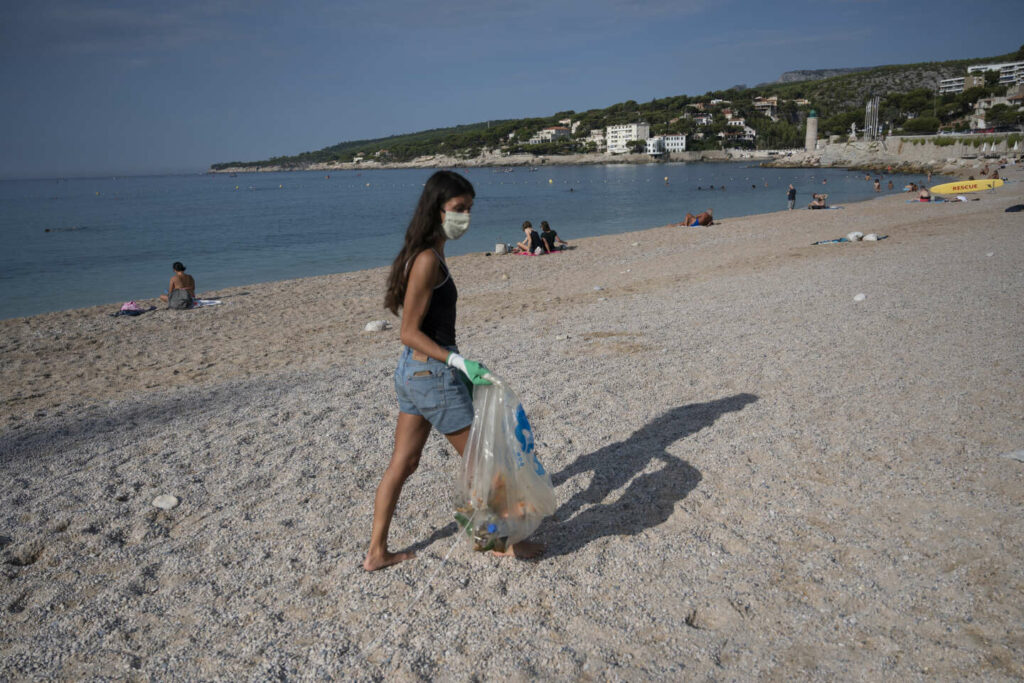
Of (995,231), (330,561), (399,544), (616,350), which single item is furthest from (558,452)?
(995,231)

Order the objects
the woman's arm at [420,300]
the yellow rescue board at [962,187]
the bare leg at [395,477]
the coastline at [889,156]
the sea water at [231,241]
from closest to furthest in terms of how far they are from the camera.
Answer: the woman's arm at [420,300]
the bare leg at [395,477]
the sea water at [231,241]
the yellow rescue board at [962,187]
the coastline at [889,156]

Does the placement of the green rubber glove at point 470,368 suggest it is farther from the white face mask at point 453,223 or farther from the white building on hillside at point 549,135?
the white building on hillside at point 549,135

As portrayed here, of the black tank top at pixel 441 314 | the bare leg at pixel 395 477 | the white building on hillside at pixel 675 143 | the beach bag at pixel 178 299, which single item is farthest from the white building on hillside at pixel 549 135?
the bare leg at pixel 395 477

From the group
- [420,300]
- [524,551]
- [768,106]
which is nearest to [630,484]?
[524,551]

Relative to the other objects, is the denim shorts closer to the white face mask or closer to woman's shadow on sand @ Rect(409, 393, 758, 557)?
the white face mask

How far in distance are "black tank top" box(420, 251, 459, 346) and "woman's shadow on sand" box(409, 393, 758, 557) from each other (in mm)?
1214

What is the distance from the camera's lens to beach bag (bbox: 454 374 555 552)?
291 cm

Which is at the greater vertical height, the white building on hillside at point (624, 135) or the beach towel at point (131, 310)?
the white building on hillside at point (624, 135)

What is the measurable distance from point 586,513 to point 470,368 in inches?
53.2

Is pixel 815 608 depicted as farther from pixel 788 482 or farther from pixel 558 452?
pixel 558 452

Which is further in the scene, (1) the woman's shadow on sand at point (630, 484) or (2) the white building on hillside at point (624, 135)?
(2) the white building on hillside at point (624, 135)

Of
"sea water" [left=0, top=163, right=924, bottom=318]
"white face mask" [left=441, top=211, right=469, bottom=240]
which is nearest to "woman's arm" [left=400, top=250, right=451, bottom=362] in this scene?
"white face mask" [left=441, top=211, right=469, bottom=240]

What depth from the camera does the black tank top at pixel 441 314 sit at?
Result: 9.25 feet

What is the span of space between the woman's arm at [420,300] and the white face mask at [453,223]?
17 cm
